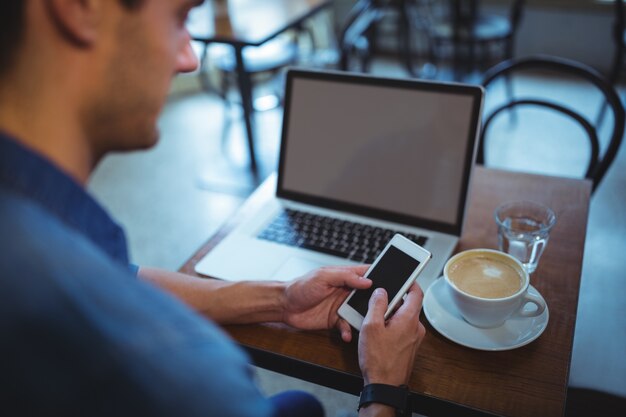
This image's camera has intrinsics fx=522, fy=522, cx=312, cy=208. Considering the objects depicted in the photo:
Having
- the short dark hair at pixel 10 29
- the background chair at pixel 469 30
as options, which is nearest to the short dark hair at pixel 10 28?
the short dark hair at pixel 10 29

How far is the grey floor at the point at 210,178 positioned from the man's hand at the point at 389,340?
742mm

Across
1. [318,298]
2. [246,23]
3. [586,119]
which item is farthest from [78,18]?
[246,23]

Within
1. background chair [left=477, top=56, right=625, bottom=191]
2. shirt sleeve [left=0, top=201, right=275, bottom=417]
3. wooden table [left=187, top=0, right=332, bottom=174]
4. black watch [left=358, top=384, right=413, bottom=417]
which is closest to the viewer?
shirt sleeve [left=0, top=201, right=275, bottom=417]

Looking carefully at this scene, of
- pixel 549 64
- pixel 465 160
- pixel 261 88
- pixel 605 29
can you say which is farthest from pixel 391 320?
pixel 605 29

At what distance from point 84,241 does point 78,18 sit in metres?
0.20

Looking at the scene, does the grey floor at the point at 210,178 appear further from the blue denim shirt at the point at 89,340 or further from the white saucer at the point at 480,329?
the blue denim shirt at the point at 89,340

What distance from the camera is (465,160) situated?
0.98 m

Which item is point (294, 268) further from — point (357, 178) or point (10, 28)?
point (10, 28)

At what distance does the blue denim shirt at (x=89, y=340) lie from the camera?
376 mm

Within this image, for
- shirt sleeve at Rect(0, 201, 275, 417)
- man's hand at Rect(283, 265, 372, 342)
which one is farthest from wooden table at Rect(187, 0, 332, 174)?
shirt sleeve at Rect(0, 201, 275, 417)

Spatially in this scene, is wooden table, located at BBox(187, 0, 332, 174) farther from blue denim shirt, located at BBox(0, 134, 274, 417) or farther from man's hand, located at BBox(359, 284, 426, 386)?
blue denim shirt, located at BBox(0, 134, 274, 417)

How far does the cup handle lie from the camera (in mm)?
760

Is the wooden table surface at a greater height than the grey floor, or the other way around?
the wooden table surface

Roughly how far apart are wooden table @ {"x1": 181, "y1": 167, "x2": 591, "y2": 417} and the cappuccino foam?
0.08 meters
